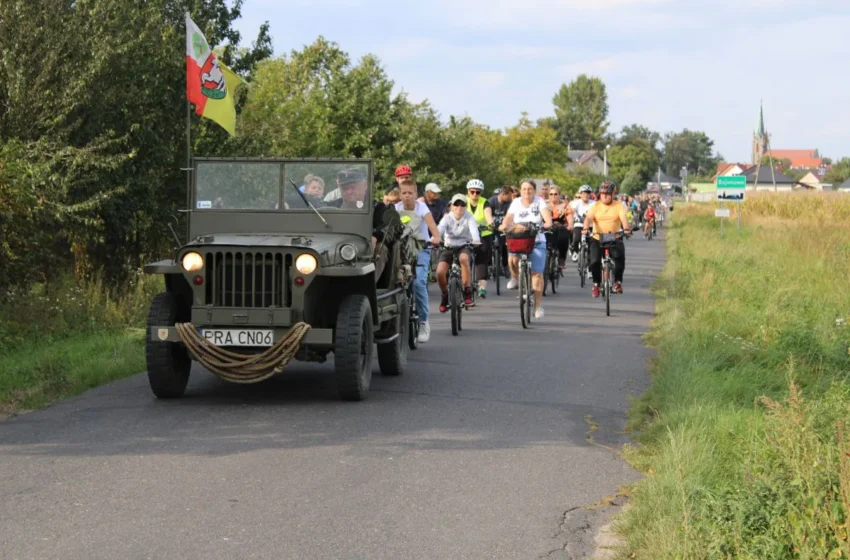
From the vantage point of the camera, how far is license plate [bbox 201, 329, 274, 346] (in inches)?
382

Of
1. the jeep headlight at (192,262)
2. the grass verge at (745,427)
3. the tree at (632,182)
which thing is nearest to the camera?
the grass verge at (745,427)

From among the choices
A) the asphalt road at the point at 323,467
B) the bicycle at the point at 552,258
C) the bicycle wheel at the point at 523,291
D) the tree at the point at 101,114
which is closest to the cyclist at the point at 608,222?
the bicycle wheel at the point at 523,291

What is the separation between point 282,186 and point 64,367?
2521 millimetres

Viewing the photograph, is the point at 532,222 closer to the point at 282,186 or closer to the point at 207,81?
the point at 207,81

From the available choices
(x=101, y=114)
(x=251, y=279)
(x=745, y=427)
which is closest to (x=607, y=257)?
(x=101, y=114)

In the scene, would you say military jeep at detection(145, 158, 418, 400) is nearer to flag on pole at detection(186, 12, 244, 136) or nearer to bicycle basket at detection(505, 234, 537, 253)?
flag on pole at detection(186, 12, 244, 136)

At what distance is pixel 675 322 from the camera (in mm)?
15648

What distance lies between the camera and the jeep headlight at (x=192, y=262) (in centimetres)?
975

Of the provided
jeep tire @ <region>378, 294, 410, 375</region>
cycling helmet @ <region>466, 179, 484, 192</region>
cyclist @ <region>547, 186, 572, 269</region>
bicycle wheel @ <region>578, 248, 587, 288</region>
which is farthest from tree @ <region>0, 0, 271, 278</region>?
bicycle wheel @ <region>578, 248, 587, 288</region>

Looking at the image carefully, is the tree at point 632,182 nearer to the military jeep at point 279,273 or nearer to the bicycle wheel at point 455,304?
the bicycle wheel at point 455,304

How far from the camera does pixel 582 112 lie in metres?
187

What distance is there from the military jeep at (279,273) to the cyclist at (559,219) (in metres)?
10.6

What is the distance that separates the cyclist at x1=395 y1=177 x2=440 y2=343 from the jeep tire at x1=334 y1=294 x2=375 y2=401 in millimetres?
3473

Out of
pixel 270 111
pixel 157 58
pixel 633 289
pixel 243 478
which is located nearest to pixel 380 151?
pixel 270 111
